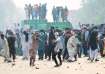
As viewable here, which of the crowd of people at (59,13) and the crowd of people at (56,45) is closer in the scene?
the crowd of people at (56,45)

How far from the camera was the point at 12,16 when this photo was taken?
132 metres

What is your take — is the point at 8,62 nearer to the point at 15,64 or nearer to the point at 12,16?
the point at 15,64

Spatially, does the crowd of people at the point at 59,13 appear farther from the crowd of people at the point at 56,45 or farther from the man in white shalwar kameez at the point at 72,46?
the man in white shalwar kameez at the point at 72,46

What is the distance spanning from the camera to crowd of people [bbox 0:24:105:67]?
23.7m

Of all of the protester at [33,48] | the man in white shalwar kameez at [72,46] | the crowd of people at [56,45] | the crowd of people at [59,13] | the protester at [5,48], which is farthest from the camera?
the crowd of people at [59,13]

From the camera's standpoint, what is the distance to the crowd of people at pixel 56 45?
23672 mm

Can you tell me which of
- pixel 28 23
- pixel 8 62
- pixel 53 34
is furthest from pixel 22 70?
pixel 28 23

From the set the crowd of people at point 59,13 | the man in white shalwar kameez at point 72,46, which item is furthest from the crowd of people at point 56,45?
the crowd of people at point 59,13

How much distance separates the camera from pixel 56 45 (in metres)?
23.2

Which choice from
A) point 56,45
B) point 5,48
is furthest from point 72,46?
point 56,45

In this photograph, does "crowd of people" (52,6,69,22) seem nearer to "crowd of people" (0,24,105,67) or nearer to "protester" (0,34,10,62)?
"crowd of people" (0,24,105,67)

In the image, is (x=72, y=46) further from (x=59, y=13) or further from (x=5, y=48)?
(x=59, y=13)

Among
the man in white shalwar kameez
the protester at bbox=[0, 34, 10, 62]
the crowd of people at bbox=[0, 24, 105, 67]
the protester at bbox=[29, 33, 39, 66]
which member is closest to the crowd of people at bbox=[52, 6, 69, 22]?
the crowd of people at bbox=[0, 24, 105, 67]

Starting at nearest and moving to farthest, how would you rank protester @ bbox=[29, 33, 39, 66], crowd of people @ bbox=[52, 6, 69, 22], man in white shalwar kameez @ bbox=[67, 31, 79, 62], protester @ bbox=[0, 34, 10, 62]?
protester @ bbox=[29, 33, 39, 66] < protester @ bbox=[0, 34, 10, 62] < man in white shalwar kameez @ bbox=[67, 31, 79, 62] < crowd of people @ bbox=[52, 6, 69, 22]
